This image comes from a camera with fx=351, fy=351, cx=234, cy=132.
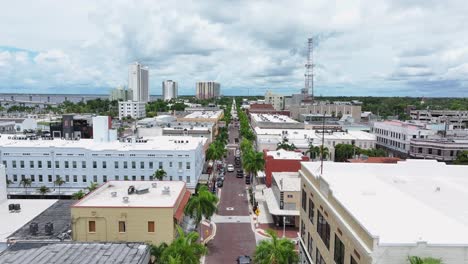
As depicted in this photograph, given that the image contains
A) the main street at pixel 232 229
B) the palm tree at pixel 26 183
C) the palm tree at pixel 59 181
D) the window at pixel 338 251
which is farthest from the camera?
the palm tree at pixel 59 181

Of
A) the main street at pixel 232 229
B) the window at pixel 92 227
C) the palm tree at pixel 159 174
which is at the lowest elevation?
the main street at pixel 232 229

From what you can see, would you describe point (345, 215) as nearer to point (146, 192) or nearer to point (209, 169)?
point (146, 192)

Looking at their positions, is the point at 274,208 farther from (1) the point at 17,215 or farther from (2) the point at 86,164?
(1) the point at 17,215

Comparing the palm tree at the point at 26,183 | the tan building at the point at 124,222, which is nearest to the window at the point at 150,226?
the tan building at the point at 124,222

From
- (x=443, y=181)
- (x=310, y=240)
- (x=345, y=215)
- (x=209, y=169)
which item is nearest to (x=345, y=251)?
(x=345, y=215)

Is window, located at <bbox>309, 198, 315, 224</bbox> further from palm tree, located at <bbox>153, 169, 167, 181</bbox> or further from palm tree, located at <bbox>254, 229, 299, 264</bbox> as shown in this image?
palm tree, located at <bbox>153, 169, 167, 181</bbox>

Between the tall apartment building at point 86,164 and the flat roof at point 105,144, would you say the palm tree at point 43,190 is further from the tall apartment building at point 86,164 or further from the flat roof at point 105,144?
the flat roof at point 105,144

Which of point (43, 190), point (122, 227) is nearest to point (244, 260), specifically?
point (122, 227)
